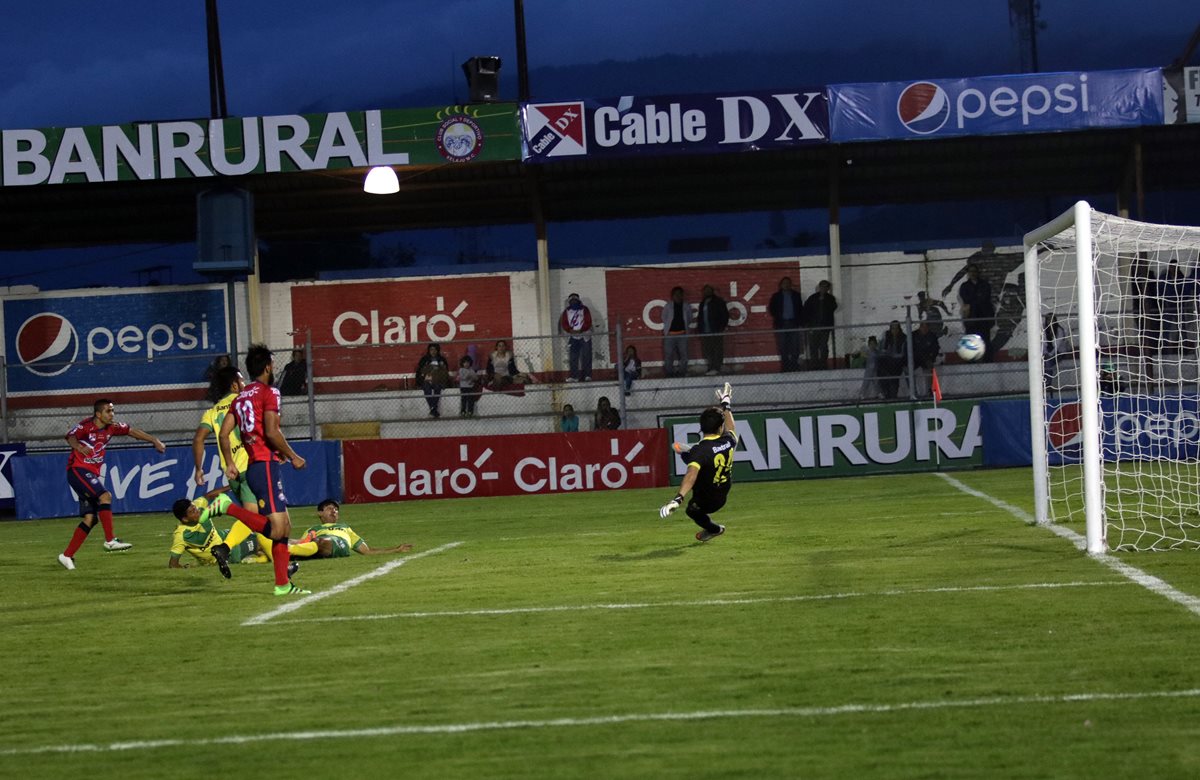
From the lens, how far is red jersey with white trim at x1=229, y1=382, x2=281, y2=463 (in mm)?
10742

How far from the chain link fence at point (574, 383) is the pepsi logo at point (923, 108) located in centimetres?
416

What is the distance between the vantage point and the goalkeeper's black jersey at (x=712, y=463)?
13250mm

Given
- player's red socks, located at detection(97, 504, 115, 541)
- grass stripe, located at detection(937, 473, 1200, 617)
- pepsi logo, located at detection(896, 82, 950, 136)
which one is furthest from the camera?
pepsi logo, located at detection(896, 82, 950, 136)

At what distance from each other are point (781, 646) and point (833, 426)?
16.8 metres

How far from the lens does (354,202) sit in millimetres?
30578

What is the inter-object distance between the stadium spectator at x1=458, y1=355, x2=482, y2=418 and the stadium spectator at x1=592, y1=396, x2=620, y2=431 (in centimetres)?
242

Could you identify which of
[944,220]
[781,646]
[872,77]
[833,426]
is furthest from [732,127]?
[872,77]

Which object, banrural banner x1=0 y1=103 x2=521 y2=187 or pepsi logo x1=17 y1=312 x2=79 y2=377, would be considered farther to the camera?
pepsi logo x1=17 y1=312 x2=79 y2=377

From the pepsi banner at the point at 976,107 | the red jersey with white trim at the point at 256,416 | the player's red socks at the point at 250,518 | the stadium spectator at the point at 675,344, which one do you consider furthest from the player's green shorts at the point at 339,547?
the pepsi banner at the point at 976,107

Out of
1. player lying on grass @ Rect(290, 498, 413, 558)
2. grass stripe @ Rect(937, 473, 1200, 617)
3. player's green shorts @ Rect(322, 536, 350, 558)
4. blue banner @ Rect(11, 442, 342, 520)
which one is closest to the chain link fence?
blue banner @ Rect(11, 442, 342, 520)

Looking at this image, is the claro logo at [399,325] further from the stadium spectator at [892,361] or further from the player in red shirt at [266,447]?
the player in red shirt at [266,447]

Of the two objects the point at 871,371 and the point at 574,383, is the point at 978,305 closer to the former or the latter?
the point at 871,371

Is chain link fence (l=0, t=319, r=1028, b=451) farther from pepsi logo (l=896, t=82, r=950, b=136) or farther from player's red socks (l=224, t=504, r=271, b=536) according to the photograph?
player's red socks (l=224, t=504, r=271, b=536)

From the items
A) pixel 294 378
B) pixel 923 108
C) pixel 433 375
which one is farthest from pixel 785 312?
pixel 294 378
